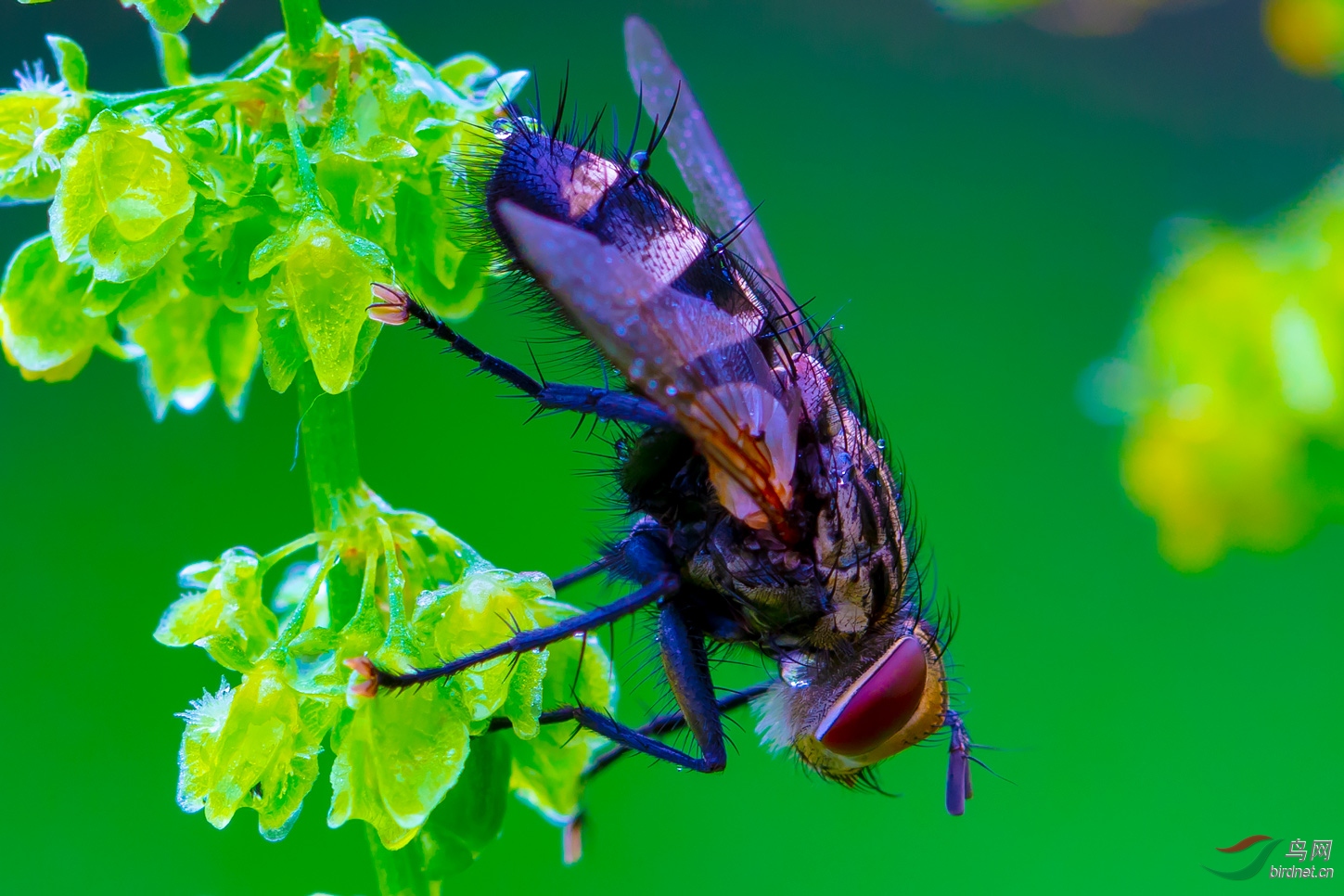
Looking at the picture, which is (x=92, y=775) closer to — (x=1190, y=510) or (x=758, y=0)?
(x=1190, y=510)

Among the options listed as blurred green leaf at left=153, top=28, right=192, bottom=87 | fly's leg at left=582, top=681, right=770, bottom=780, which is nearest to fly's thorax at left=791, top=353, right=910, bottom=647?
fly's leg at left=582, top=681, right=770, bottom=780

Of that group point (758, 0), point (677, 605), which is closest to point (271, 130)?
point (677, 605)

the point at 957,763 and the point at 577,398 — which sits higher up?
the point at 577,398

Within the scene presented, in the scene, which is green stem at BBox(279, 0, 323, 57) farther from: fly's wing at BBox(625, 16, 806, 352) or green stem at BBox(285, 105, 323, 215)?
fly's wing at BBox(625, 16, 806, 352)

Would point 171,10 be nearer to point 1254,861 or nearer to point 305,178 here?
point 305,178

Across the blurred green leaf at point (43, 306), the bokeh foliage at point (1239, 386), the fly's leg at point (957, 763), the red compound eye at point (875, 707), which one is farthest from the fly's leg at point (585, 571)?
the bokeh foliage at point (1239, 386)

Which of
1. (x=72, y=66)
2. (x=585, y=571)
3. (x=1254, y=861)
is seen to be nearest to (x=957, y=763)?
(x=585, y=571)
